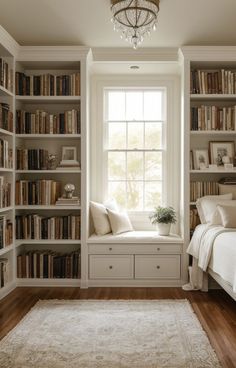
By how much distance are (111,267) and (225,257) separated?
1.57 meters

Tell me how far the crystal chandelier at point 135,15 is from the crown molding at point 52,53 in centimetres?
120

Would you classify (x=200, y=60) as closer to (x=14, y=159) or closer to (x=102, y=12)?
(x=102, y=12)

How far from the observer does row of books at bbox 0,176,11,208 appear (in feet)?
13.6

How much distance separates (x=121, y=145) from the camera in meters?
5.18

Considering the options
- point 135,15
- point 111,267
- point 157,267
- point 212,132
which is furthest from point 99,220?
point 135,15

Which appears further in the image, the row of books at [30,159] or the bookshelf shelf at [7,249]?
the row of books at [30,159]

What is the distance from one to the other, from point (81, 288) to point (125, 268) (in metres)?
0.56

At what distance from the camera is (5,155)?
4.25m

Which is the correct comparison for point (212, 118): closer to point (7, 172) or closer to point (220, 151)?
point (220, 151)

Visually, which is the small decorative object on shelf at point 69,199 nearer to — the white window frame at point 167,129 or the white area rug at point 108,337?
the white window frame at point 167,129

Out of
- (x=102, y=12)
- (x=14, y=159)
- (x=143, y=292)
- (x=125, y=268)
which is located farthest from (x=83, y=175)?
(x=102, y=12)

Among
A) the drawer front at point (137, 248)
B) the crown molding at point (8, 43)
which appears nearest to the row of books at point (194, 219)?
the drawer front at point (137, 248)

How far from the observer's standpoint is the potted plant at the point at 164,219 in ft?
15.2

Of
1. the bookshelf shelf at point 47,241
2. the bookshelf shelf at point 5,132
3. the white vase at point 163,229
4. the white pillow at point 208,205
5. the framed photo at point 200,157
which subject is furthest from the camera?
the framed photo at point 200,157
